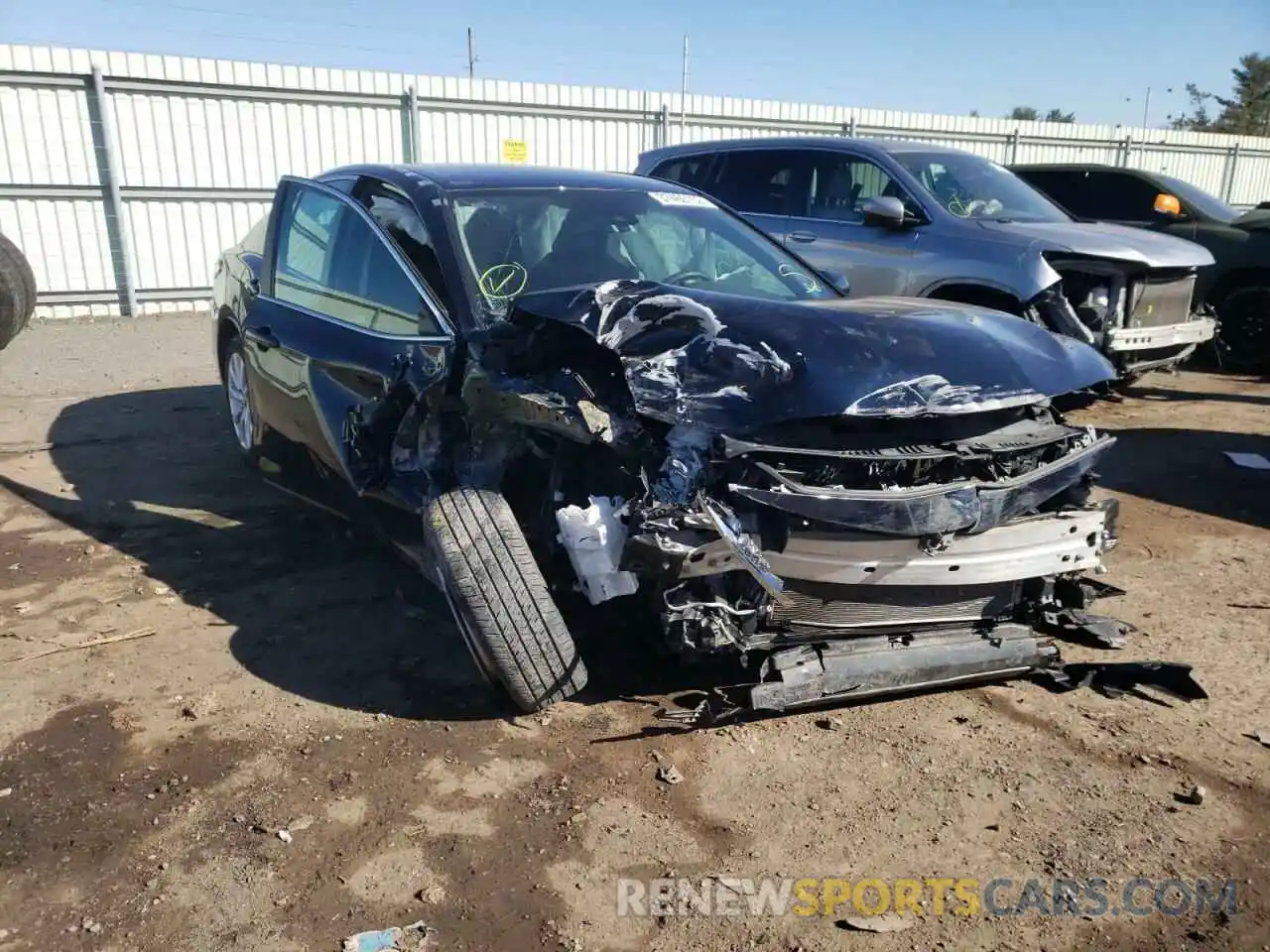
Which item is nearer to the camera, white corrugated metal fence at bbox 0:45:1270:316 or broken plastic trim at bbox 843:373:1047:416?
broken plastic trim at bbox 843:373:1047:416

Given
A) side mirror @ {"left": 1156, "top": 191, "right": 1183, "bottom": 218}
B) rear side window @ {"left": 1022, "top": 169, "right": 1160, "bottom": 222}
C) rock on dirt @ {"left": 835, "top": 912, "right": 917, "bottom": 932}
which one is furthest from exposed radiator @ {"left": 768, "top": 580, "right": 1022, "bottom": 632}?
side mirror @ {"left": 1156, "top": 191, "right": 1183, "bottom": 218}

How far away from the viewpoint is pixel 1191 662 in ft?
11.9

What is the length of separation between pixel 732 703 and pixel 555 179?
2.45 metres

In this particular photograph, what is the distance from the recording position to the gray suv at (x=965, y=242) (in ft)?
21.3

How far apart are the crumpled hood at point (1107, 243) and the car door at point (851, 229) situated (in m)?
0.62

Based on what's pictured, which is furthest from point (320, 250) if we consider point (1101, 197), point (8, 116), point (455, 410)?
point (8, 116)

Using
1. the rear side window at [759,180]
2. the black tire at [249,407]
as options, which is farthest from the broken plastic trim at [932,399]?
the rear side window at [759,180]

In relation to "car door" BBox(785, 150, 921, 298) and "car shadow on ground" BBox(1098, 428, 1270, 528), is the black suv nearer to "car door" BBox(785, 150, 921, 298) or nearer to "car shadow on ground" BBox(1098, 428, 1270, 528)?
"car shadow on ground" BBox(1098, 428, 1270, 528)

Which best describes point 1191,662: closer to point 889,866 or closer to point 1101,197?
point 889,866

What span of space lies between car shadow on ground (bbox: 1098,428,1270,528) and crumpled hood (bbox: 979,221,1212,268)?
1228 millimetres

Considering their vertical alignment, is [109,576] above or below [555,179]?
below

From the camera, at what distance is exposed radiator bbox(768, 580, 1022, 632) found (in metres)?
2.96

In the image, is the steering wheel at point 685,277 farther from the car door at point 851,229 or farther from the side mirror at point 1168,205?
the side mirror at point 1168,205

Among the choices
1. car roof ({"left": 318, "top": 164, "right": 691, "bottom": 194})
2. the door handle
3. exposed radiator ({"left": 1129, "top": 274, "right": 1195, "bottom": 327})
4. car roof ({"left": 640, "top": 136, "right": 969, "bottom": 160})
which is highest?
car roof ({"left": 640, "top": 136, "right": 969, "bottom": 160})
